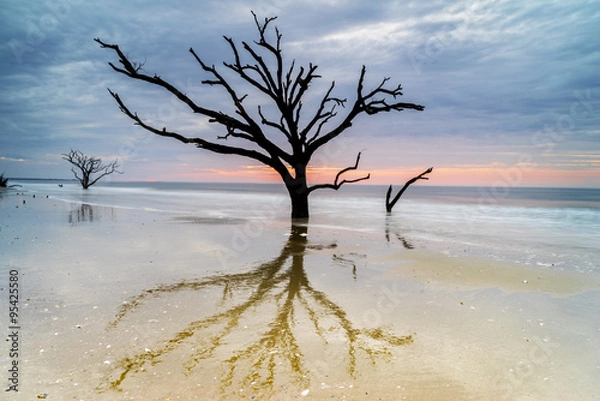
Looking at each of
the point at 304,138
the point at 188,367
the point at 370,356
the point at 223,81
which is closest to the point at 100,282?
the point at 188,367

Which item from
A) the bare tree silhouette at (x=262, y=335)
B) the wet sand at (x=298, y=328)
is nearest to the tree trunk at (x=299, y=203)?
the wet sand at (x=298, y=328)

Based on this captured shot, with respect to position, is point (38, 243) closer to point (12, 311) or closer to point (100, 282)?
point (100, 282)

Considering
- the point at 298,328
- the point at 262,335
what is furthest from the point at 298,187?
the point at 262,335

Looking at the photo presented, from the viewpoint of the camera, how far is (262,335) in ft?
11.8

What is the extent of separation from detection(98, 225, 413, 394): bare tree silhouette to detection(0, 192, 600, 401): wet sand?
0.06 ft

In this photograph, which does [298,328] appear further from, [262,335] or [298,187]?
[298,187]

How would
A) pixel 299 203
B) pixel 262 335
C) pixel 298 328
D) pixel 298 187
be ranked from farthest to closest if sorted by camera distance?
1. pixel 299 203
2. pixel 298 187
3. pixel 298 328
4. pixel 262 335

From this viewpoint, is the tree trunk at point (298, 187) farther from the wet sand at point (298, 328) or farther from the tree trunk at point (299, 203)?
the wet sand at point (298, 328)

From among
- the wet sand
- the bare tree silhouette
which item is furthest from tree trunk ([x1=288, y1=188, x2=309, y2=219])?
the bare tree silhouette

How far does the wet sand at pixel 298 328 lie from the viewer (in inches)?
108

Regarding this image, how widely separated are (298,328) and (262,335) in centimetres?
39

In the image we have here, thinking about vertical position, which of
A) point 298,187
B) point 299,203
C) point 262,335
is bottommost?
point 262,335

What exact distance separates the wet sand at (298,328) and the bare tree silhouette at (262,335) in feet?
0.06

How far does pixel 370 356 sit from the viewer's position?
320 centimetres
